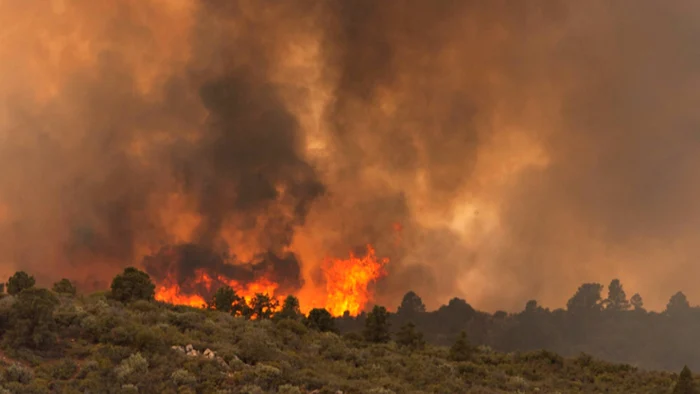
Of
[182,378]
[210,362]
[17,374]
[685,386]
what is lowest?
[685,386]

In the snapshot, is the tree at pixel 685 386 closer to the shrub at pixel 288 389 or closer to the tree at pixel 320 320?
the shrub at pixel 288 389

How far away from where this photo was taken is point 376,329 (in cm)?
6869

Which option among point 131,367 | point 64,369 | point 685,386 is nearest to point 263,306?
point 131,367

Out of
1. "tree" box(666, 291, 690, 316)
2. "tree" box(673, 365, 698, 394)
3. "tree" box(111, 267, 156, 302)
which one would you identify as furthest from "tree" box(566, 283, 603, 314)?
"tree" box(111, 267, 156, 302)

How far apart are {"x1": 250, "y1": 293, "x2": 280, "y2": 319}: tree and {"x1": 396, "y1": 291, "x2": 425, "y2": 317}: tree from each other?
9683 cm

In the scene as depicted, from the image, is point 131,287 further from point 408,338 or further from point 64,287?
point 408,338

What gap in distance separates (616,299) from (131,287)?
176586mm

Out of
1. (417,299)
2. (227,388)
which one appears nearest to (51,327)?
(227,388)

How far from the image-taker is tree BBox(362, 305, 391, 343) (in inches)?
2689

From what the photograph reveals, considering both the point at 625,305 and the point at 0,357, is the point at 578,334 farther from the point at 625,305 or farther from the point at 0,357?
the point at 0,357

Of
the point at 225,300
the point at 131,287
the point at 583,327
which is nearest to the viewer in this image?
the point at 131,287

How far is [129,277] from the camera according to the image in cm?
5825

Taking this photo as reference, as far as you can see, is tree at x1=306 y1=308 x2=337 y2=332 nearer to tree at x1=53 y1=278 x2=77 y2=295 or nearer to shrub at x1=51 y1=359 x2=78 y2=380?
tree at x1=53 y1=278 x2=77 y2=295

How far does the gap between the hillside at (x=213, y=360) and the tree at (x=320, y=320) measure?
210 cm
